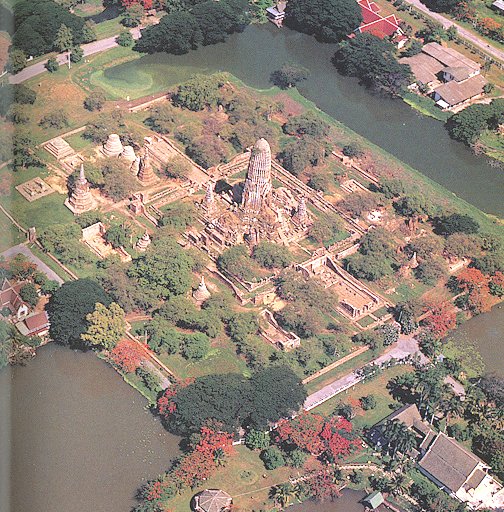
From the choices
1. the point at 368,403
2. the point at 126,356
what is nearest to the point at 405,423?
the point at 368,403

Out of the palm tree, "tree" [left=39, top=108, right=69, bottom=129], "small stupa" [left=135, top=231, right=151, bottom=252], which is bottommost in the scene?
"tree" [left=39, top=108, right=69, bottom=129]

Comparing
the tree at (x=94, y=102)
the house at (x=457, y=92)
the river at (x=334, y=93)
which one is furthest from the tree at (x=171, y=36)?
the house at (x=457, y=92)

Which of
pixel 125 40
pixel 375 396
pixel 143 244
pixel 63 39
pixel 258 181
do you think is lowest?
pixel 125 40

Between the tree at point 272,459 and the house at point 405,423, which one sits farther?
the house at point 405,423

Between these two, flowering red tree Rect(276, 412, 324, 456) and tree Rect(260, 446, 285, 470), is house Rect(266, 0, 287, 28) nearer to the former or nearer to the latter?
flowering red tree Rect(276, 412, 324, 456)

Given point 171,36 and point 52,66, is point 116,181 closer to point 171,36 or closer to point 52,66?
point 52,66

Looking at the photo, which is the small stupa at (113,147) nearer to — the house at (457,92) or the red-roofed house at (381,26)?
the house at (457,92)

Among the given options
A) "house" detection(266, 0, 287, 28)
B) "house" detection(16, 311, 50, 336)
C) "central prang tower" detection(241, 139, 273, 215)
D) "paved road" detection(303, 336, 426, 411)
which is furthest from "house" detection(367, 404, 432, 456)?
"house" detection(266, 0, 287, 28)
